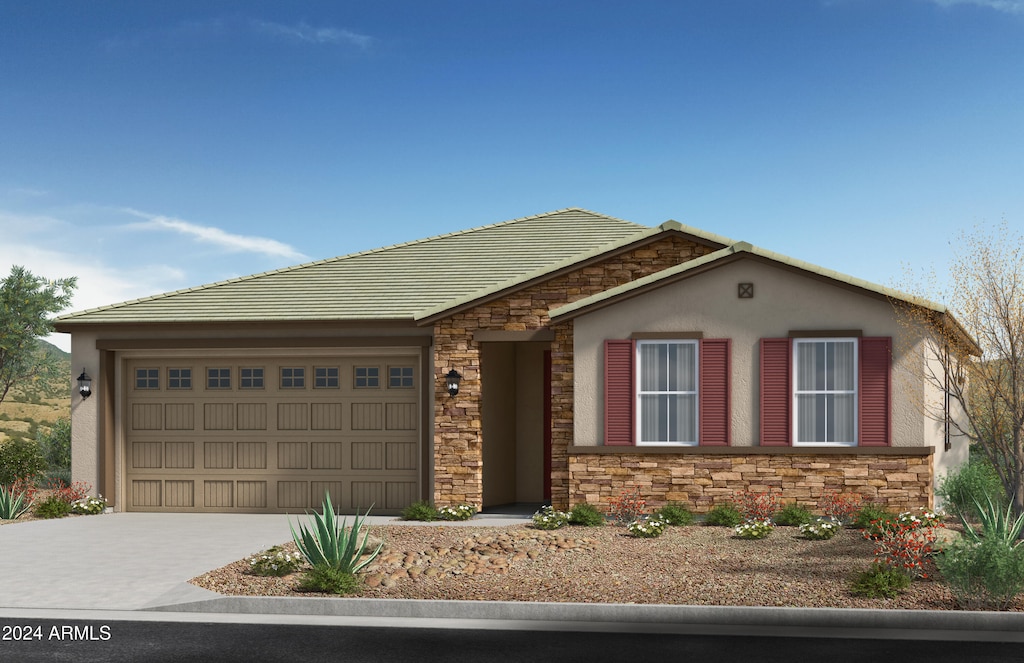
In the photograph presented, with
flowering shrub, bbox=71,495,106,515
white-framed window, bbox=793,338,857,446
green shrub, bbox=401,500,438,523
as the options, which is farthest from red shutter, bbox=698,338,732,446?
flowering shrub, bbox=71,495,106,515

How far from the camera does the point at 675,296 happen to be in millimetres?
16344

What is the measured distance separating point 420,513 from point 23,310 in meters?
23.0

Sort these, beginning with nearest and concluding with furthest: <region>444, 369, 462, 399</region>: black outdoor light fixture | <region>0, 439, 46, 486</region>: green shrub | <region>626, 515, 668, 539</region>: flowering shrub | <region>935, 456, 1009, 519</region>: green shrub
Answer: <region>626, 515, 668, 539</region>: flowering shrub → <region>935, 456, 1009, 519</region>: green shrub → <region>444, 369, 462, 399</region>: black outdoor light fixture → <region>0, 439, 46, 486</region>: green shrub

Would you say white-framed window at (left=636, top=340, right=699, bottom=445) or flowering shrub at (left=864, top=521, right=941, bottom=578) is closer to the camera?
flowering shrub at (left=864, top=521, right=941, bottom=578)

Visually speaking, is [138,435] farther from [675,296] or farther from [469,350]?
[675,296]

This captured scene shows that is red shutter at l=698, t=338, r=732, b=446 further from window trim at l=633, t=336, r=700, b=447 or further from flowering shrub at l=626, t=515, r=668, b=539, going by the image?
flowering shrub at l=626, t=515, r=668, b=539

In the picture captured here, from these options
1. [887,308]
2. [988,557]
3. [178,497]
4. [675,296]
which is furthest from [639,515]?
[178,497]

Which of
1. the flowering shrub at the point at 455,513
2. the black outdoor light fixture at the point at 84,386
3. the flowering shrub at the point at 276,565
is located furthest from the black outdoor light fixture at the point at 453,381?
the black outdoor light fixture at the point at 84,386

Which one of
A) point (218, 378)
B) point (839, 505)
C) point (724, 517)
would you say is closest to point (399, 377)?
point (218, 378)

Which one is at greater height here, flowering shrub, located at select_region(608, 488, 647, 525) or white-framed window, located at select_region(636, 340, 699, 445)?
white-framed window, located at select_region(636, 340, 699, 445)

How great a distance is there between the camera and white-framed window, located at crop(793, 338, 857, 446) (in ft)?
52.1

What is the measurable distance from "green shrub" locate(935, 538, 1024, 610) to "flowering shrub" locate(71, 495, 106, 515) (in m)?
14.4

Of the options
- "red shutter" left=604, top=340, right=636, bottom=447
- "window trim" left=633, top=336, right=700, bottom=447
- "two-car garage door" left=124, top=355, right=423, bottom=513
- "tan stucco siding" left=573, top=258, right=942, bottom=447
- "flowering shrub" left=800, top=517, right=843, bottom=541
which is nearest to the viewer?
"flowering shrub" left=800, top=517, right=843, bottom=541

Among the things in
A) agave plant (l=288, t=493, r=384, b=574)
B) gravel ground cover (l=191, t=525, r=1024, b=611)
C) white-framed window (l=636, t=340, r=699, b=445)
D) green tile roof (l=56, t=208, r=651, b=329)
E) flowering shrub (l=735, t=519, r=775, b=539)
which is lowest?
gravel ground cover (l=191, t=525, r=1024, b=611)
